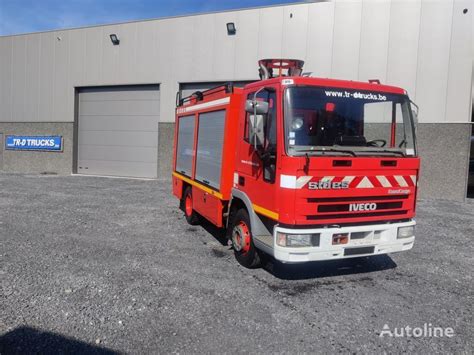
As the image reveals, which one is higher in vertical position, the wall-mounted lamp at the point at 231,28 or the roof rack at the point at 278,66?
the wall-mounted lamp at the point at 231,28

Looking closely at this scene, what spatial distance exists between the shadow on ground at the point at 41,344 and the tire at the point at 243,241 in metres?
2.42

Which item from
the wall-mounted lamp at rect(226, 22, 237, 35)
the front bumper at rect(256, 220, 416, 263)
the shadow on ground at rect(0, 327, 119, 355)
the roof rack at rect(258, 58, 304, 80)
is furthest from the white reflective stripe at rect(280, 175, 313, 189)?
the wall-mounted lamp at rect(226, 22, 237, 35)

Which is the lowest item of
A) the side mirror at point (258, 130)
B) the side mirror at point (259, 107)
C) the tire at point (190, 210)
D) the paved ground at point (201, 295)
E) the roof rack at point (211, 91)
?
the paved ground at point (201, 295)

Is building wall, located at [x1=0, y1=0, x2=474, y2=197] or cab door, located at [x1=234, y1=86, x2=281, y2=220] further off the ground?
building wall, located at [x1=0, y1=0, x2=474, y2=197]

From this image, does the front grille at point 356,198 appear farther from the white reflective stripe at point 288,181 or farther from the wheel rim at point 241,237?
the wheel rim at point 241,237

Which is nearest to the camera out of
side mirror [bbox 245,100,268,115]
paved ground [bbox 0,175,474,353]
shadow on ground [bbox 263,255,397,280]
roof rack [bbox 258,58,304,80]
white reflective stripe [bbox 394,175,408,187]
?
paved ground [bbox 0,175,474,353]

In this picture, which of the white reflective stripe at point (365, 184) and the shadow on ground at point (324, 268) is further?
the shadow on ground at point (324, 268)

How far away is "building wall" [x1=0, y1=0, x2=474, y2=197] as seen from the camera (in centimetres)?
1233

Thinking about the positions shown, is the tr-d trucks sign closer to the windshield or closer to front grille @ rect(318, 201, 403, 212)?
the windshield

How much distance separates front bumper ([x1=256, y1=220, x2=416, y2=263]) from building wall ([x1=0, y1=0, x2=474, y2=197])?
8.76 metres

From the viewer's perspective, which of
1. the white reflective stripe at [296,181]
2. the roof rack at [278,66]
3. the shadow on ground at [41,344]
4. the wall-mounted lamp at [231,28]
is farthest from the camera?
the wall-mounted lamp at [231,28]

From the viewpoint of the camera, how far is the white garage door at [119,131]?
55.1ft

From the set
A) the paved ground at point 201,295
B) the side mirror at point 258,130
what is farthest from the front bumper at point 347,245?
the side mirror at point 258,130

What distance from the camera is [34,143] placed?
61.6 feet
